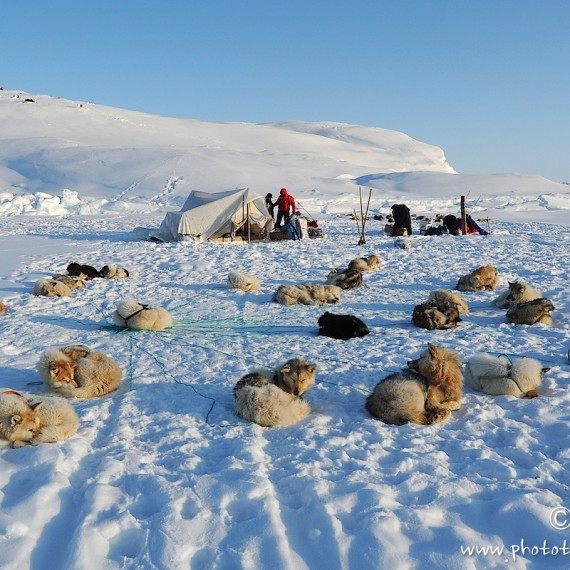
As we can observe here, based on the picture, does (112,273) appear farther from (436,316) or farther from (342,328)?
(436,316)

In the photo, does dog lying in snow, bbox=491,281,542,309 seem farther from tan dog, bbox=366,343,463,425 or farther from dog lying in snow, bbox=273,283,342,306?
tan dog, bbox=366,343,463,425

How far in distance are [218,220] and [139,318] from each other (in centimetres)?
960

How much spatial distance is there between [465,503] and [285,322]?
4.48 meters

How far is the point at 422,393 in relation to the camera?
4.21 metres

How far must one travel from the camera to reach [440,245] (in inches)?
582

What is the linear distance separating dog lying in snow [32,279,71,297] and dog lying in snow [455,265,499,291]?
6068 mm

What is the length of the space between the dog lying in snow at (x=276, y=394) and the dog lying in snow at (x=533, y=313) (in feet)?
11.1

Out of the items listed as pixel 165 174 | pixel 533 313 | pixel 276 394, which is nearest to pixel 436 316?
pixel 533 313

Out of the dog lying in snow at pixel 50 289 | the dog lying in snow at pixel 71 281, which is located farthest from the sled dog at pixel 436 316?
the dog lying in snow at pixel 71 281

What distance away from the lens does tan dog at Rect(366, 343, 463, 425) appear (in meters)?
4.16

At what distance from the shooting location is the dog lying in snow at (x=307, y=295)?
27.5ft

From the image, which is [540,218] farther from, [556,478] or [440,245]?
[556,478]

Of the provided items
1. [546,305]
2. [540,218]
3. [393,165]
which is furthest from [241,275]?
[393,165]

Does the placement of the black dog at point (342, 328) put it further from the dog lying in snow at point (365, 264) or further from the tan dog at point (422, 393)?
the dog lying in snow at point (365, 264)
